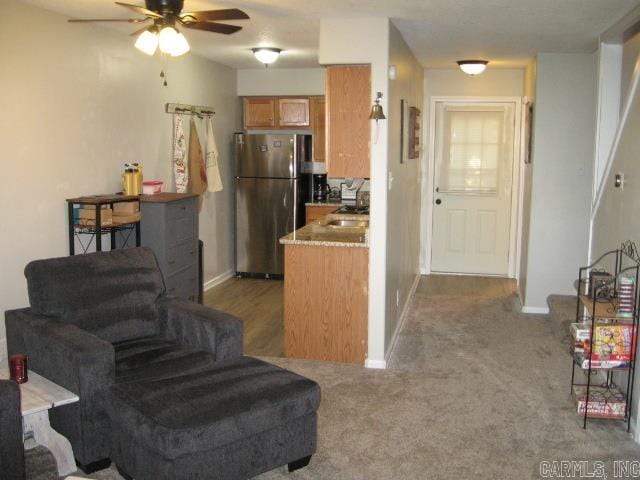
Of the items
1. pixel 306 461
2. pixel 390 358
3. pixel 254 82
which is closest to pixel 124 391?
pixel 306 461

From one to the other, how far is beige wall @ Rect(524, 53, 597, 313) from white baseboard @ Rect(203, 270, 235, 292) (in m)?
3.07

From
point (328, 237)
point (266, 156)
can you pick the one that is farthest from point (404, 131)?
point (266, 156)

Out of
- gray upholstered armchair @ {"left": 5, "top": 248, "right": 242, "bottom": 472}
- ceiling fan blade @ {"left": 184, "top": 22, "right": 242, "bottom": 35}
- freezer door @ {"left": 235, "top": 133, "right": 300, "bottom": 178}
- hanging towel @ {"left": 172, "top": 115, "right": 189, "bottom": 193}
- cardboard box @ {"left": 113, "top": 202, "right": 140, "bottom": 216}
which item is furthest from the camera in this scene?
freezer door @ {"left": 235, "top": 133, "right": 300, "bottom": 178}

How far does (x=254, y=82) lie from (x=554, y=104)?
129 inches

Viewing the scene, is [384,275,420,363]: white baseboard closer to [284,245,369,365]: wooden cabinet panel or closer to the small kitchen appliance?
[284,245,369,365]: wooden cabinet panel

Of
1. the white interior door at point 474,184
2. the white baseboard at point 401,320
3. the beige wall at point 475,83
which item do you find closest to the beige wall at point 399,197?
the white baseboard at point 401,320

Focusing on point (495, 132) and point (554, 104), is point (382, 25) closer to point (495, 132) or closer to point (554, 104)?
point (554, 104)

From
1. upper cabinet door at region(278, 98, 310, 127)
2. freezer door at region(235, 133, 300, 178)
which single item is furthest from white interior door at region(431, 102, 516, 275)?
freezer door at region(235, 133, 300, 178)

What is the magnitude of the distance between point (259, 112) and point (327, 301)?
357cm

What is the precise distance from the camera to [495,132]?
24.2 feet

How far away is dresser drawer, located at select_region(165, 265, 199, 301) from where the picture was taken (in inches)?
203

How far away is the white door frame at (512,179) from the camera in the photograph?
7.23 meters

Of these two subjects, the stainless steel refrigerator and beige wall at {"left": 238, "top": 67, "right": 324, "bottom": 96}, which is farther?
beige wall at {"left": 238, "top": 67, "right": 324, "bottom": 96}

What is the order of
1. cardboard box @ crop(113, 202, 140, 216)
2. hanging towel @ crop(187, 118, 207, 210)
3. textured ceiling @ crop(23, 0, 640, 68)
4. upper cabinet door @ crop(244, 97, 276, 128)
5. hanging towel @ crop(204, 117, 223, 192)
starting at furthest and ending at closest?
upper cabinet door @ crop(244, 97, 276, 128), hanging towel @ crop(204, 117, 223, 192), hanging towel @ crop(187, 118, 207, 210), cardboard box @ crop(113, 202, 140, 216), textured ceiling @ crop(23, 0, 640, 68)
